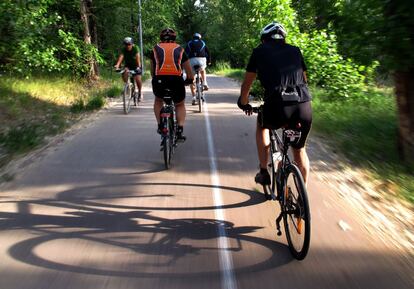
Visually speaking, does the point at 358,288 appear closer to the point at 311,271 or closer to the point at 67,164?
the point at 311,271

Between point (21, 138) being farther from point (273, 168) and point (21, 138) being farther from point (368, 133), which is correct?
point (368, 133)

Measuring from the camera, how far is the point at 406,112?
21.4 ft

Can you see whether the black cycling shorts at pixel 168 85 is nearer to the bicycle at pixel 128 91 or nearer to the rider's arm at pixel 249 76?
the rider's arm at pixel 249 76

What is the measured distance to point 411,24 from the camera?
5.61m

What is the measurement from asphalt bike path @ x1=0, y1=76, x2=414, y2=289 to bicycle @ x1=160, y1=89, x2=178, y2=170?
28cm

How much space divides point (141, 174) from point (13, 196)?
1.77 meters

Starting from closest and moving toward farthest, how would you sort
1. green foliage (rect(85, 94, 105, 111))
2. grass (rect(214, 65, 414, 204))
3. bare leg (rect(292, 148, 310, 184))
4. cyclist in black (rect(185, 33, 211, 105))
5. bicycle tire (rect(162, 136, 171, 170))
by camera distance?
bare leg (rect(292, 148, 310, 184)) < grass (rect(214, 65, 414, 204)) < bicycle tire (rect(162, 136, 171, 170)) < cyclist in black (rect(185, 33, 211, 105)) < green foliage (rect(85, 94, 105, 111))

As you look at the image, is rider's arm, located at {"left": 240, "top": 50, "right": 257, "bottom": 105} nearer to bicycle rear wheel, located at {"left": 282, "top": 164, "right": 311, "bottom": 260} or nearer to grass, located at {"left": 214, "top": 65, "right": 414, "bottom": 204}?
bicycle rear wheel, located at {"left": 282, "top": 164, "right": 311, "bottom": 260}

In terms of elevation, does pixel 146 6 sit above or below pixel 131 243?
above

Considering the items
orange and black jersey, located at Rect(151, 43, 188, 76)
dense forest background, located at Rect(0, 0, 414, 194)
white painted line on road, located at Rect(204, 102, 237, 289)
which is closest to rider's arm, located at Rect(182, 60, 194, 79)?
orange and black jersey, located at Rect(151, 43, 188, 76)

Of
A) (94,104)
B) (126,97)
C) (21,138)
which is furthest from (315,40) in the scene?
(21,138)

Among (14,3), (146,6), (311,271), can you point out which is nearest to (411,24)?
(311,271)

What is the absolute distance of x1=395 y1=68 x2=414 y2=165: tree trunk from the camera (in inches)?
253

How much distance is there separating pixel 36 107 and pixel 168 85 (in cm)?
613
